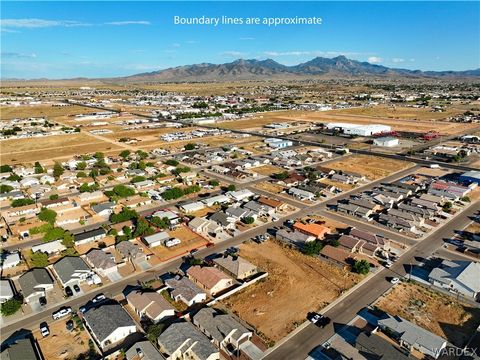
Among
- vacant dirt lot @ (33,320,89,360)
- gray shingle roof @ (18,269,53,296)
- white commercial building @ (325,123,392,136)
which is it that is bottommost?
vacant dirt lot @ (33,320,89,360)

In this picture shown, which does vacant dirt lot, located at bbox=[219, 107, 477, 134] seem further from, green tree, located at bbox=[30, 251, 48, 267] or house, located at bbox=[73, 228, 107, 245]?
green tree, located at bbox=[30, 251, 48, 267]

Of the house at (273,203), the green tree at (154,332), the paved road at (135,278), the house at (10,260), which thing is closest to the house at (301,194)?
the paved road at (135,278)

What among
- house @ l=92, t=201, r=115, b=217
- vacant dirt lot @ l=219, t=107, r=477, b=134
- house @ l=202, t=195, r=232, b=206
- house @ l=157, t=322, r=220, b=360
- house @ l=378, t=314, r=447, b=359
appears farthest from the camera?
vacant dirt lot @ l=219, t=107, r=477, b=134

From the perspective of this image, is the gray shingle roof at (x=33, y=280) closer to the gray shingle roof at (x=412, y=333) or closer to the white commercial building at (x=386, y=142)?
the gray shingle roof at (x=412, y=333)

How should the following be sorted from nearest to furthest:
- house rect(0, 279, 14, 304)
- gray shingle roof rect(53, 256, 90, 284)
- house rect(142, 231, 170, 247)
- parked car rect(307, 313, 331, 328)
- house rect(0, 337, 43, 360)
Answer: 1. house rect(0, 337, 43, 360)
2. parked car rect(307, 313, 331, 328)
3. house rect(0, 279, 14, 304)
4. gray shingle roof rect(53, 256, 90, 284)
5. house rect(142, 231, 170, 247)

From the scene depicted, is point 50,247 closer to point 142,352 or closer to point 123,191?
point 123,191

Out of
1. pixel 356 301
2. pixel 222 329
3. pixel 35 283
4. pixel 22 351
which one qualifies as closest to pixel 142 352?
pixel 222 329

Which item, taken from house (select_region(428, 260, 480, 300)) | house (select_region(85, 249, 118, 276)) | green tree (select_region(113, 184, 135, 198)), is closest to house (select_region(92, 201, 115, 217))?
green tree (select_region(113, 184, 135, 198))
